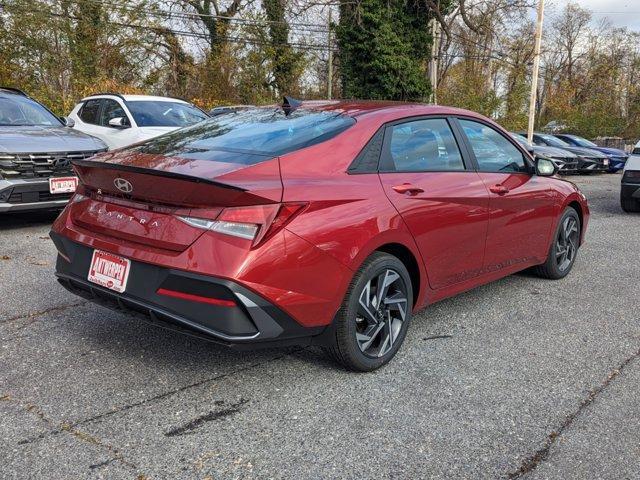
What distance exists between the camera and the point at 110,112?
9.52m

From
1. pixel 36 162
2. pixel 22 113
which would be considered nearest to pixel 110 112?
pixel 22 113

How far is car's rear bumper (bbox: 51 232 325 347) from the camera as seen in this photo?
268 centimetres

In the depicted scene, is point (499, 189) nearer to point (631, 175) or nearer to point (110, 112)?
point (631, 175)

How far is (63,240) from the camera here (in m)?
3.31

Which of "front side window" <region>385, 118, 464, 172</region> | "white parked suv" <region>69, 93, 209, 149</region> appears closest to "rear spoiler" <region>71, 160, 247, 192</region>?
"front side window" <region>385, 118, 464, 172</region>

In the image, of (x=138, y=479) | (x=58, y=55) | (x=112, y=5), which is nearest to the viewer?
(x=138, y=479)

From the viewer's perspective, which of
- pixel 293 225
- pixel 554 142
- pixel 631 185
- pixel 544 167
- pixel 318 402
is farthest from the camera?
pixel 554 142

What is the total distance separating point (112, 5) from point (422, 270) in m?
19.7

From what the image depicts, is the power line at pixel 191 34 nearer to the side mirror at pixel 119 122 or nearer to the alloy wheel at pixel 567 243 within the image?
the side mirror at pixel 119 122

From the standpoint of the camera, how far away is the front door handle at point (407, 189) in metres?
3.41

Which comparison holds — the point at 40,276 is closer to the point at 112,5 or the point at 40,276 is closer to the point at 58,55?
the point at 58,55

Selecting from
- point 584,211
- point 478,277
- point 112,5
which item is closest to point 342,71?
point 112,5

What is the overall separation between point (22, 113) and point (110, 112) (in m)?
1.90

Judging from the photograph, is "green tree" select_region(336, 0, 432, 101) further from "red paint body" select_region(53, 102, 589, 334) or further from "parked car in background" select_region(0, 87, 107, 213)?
"red paint body" select_region(53, 102, 589, 334)
